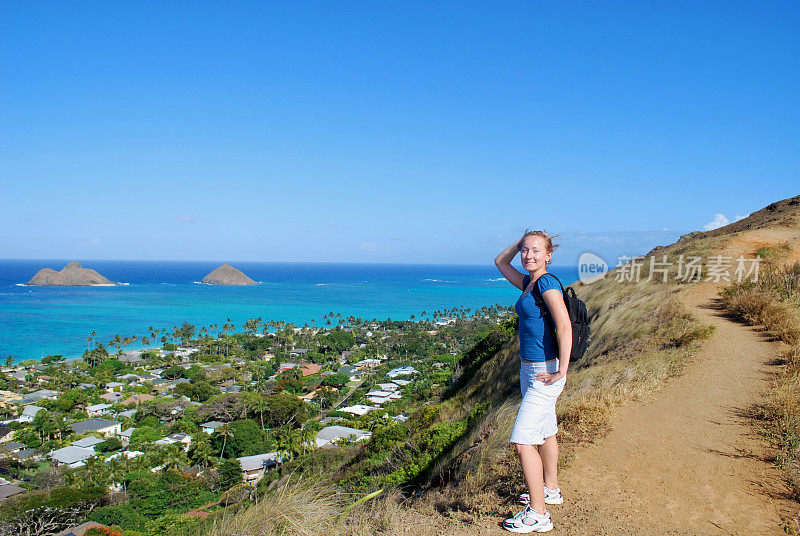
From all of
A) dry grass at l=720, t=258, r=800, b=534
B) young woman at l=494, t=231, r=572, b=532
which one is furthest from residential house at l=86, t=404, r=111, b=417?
young woman at l=494, t=231, r=572, b=532

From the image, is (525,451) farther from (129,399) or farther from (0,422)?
(129,399)

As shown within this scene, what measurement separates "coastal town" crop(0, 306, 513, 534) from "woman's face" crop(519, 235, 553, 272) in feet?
18.6

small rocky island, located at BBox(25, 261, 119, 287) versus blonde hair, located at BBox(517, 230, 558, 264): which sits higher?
blonde hair, located at BBox(517, 230, 558, 264)

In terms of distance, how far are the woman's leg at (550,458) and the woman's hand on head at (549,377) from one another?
47cm

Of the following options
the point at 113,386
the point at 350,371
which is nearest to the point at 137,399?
the point at 113,386

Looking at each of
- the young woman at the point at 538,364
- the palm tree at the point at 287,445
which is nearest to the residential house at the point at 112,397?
the palm tree at the point at 287,445

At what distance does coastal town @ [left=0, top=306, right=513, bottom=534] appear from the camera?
67.6ft

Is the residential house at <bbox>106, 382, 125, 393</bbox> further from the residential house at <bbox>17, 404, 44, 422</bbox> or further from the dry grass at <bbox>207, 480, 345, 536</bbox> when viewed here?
the dry grass at <bbox>207, 480, 345, 536</bbox>

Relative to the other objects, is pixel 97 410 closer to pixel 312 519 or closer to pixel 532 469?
pixel 312 519

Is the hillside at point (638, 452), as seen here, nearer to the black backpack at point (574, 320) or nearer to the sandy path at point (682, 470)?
the sandy path at point (682, 470)

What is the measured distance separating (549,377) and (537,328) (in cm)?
30

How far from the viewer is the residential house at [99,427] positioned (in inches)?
1182

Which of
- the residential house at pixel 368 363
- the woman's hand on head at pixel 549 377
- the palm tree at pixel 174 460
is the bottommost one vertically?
the residential house at pixel 368 363

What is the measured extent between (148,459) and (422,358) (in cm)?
3505
